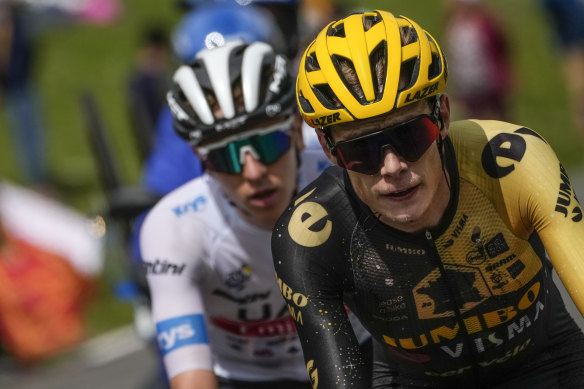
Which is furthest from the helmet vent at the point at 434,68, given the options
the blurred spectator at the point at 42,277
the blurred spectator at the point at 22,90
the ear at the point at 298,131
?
the blurred spectator at the point at 22,90

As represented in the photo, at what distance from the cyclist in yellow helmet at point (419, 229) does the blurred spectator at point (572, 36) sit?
7.86 m

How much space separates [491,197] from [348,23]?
0.75 metres

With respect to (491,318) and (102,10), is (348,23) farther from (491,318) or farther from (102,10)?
(102,10)

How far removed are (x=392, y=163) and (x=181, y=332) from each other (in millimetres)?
1237

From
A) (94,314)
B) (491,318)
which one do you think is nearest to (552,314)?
(491,318)

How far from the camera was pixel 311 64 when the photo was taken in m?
3.68

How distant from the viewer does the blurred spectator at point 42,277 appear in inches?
361

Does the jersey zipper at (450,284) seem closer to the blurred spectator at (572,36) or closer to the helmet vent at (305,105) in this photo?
the helmet vent at (305,105)

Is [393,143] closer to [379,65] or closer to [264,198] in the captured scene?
[379,65]

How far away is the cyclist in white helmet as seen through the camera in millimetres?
4352

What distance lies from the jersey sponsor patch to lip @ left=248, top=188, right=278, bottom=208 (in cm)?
52

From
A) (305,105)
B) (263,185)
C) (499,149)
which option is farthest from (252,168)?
(499,149)

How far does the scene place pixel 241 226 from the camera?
466cm

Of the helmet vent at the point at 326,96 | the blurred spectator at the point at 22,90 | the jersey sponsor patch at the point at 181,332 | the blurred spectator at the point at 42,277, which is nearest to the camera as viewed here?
the helmet vent at the point at 326,96
